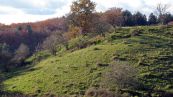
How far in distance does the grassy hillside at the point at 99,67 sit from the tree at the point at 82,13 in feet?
35.6

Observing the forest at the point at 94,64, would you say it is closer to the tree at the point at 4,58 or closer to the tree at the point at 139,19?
the tree at the point at 4,58

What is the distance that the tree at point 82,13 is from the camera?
7744 centimetres

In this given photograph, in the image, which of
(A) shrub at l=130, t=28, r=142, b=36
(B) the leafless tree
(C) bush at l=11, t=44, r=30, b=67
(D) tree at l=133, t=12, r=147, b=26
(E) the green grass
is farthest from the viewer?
(D) tree at l=133, t=12, r=147, b=26

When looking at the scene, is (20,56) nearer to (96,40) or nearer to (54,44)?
(54,44)

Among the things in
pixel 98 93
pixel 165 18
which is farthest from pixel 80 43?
pixel 165 18

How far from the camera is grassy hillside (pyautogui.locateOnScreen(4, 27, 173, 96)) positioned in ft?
154

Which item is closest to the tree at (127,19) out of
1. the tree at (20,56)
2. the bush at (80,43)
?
the tree at (20,56)

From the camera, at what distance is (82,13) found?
78.3 metres

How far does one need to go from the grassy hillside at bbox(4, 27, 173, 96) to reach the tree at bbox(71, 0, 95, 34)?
10850mm

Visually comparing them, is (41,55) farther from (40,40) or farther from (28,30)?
(28,30)

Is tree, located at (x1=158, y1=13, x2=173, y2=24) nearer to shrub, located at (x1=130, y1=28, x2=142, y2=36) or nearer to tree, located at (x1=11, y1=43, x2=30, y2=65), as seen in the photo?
shrub, located at (x1=130, y1=28, x2=142, y2=36)

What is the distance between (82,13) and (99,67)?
2772 cm

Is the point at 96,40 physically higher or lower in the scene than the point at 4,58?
higher

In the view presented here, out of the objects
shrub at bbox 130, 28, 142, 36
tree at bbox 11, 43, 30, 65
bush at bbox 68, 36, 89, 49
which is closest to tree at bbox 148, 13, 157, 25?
tree at bbox 11, 43, 30, 65
